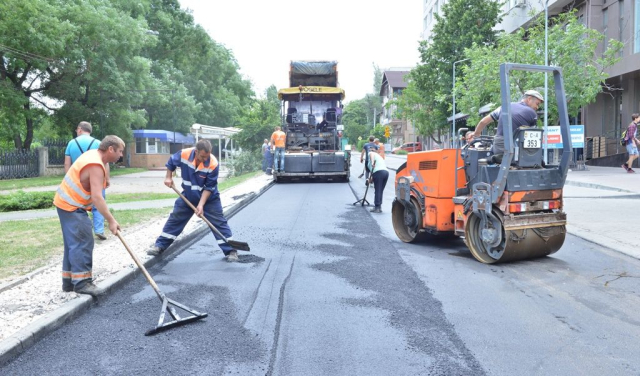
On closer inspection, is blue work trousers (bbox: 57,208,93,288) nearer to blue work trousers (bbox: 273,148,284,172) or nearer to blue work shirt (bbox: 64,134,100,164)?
blue work shirt (bbox: 64,134,100,164)

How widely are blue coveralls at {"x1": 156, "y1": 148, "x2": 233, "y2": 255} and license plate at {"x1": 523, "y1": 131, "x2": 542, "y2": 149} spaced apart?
3647mm

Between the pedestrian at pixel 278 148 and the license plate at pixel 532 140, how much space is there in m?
14.0

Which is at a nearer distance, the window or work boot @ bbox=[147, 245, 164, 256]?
work boot @ bbox=[147, 245, 164, 256]

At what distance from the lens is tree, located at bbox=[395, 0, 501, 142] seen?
121ft

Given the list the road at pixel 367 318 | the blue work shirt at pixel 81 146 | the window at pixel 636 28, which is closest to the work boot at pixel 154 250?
the road at pixel 367 318

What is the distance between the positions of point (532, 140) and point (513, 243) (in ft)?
3.92

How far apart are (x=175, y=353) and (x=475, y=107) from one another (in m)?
25.7

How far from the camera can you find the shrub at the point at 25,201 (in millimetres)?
12594

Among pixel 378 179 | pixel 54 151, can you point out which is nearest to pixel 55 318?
pixel 378 179

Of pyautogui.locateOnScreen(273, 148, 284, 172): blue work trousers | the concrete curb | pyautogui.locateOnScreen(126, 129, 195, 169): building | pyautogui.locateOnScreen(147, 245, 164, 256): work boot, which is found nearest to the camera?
the concrete curb

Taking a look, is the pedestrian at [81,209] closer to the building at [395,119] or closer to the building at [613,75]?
the building at [613,75]

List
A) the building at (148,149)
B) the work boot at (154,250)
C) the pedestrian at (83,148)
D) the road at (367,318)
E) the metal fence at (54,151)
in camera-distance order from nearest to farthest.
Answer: the road at (367,318), the work boot at (154,250), the pedestrian at (83,148), the metal fence at (54,151), the building at (148,149)

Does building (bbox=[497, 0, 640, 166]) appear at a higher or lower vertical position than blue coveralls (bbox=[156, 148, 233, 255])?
higher

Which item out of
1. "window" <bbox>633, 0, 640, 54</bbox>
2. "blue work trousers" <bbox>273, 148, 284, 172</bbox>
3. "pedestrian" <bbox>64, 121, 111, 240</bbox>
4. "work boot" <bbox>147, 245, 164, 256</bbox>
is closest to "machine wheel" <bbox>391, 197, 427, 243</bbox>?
"work boot" <bbox>147, 245, 164, 256</bbox>
